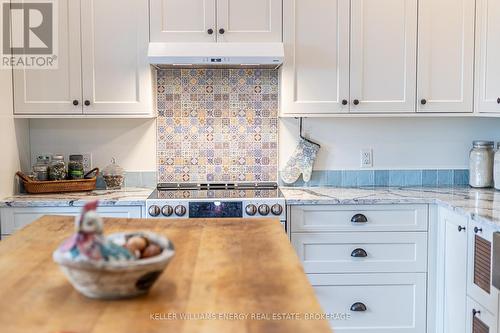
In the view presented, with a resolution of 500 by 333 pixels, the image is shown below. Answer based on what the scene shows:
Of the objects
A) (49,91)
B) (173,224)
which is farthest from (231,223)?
(49,91)

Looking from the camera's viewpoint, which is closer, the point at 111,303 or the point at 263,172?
the point at 111,303

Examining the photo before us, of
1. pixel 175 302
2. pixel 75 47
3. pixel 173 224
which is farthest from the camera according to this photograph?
pixel 75 47

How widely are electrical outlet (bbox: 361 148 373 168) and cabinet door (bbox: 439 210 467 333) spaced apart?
28.5 inches

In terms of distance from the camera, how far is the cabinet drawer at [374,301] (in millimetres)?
3326

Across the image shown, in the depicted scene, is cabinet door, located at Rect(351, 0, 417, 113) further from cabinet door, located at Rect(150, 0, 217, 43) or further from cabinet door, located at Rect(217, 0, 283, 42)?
cabinet door, located at Rect(150, 0, 217, 43)

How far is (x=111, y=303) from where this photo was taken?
1.41 metres

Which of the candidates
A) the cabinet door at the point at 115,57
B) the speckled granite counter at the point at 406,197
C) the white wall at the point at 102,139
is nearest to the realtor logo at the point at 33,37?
the cabinet door at the point at 115,57

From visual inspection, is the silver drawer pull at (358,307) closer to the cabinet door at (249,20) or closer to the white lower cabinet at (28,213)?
the white lower cabinet at (28,213)

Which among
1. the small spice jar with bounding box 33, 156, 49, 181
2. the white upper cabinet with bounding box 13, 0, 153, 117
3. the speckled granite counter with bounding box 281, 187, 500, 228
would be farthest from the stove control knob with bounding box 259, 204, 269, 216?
the small spice jar with bounding box 33, 156, 49, 181

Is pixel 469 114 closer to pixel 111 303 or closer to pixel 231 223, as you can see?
pixel 231 223

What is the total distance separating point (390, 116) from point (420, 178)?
565 mm

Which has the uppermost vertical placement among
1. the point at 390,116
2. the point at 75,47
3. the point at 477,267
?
the point at 75,47

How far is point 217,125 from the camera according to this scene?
3822 millimetres

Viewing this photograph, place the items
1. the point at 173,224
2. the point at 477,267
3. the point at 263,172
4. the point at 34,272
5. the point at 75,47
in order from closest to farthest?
the point at 34,272 → the point at 173,224 → the point at 477,267 → the point at 75,47 → the point at 263,172
